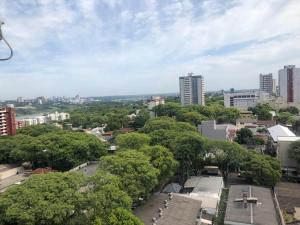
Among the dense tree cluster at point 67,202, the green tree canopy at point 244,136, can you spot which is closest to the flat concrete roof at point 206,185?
the dense tree cluster at point 67,202

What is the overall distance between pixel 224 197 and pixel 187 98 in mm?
63184

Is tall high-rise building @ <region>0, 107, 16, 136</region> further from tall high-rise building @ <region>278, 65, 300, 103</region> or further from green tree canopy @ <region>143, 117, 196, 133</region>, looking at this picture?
tall high-rise building @ <region>278, 65, 300, 103</region>

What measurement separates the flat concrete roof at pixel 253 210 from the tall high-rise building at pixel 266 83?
87.6 metres

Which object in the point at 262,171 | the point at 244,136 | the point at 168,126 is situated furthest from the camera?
the point at 244,136

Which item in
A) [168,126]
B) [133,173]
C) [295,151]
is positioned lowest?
[295,151]

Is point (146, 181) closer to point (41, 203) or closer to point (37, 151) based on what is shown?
point (41, 203)

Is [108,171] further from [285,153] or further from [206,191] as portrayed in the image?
[285,153]

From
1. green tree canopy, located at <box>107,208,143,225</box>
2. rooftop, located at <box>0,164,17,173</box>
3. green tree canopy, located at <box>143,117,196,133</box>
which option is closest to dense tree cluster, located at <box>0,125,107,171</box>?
rooftop, located at <box>0,164,17,173</box>

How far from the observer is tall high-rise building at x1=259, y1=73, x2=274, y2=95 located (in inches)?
3733

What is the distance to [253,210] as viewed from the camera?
43.9ft

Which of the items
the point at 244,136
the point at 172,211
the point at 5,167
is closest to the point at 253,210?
the point at 172,211

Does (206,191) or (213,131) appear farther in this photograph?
(213,131)

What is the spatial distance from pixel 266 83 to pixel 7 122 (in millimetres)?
85819

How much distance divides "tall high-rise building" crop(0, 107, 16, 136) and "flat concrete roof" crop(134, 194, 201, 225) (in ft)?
107
